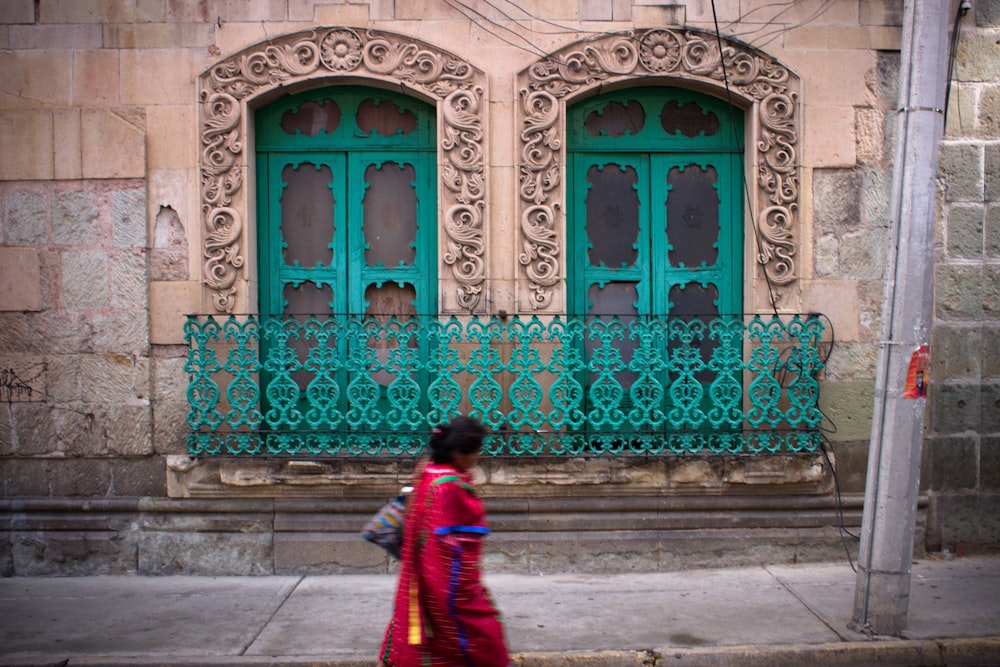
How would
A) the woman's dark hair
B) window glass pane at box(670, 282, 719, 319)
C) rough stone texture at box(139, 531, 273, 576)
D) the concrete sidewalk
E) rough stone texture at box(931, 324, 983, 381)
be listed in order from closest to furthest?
the woman's dark hair, the concrete sidewalk, rough stone texture at box(139, 531, 273, 576), rough stone texture at box(931, 324, 983, 381), window glass pane at box(670, 282, 719, 319)

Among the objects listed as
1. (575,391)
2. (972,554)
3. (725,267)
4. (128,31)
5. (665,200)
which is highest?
(128,31)

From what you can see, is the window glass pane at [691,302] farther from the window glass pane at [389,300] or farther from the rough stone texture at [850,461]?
the window glass pane at [389,300]

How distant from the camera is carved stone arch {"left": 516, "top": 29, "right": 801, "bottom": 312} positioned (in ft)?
23.7

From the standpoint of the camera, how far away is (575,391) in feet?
23.9

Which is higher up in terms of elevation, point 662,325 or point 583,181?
point 583,181

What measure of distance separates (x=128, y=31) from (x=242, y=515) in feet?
13.0

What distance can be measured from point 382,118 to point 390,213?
31.3 inches

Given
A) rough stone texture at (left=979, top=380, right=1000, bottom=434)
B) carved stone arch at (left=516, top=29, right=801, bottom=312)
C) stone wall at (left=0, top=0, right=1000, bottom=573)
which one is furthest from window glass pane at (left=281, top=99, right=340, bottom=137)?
rough stone texture at (left=979, top=380, right=1000, bottom=434)

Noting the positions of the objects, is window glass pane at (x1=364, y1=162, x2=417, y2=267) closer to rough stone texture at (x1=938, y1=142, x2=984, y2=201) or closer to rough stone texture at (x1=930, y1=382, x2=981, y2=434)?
rough stone texture at (x1=938, y1=142, x2=984, y2=201)

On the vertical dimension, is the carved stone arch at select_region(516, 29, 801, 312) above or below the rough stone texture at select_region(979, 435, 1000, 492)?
above

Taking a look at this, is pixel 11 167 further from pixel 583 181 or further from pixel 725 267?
pixel 725 267

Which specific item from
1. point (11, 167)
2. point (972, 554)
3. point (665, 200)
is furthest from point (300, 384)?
point (972, 554)

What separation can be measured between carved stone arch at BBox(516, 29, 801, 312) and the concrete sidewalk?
2318 millimetres

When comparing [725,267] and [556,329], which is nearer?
[556,329]
